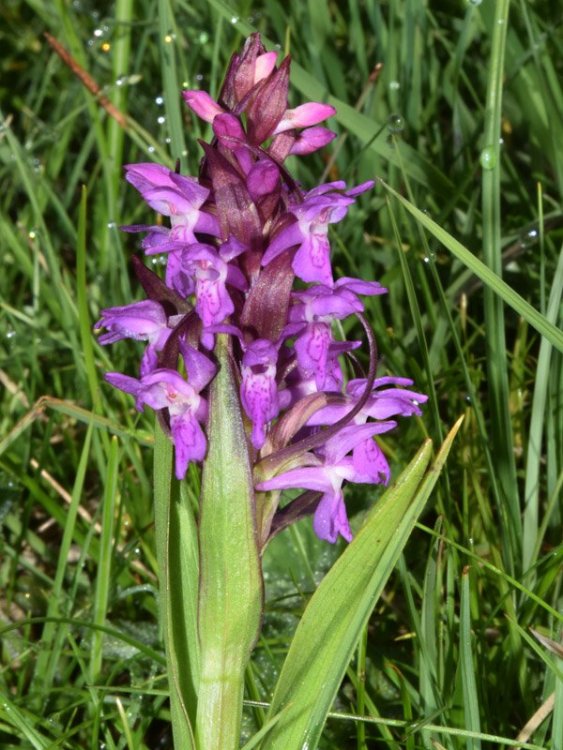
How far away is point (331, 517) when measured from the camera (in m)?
1.12

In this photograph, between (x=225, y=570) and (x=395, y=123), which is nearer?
(x=225, y=570)

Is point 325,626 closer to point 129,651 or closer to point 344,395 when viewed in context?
point 344,395

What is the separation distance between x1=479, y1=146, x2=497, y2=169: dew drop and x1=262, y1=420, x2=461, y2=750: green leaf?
17.1 inches

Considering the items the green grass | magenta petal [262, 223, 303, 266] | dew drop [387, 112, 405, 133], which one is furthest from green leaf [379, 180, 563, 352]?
dew drop [387, 112, 405, 133]

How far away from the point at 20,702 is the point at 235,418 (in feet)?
1.90

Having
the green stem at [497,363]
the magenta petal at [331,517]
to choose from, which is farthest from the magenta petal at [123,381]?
the green stem at [497,363]

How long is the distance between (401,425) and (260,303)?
0.72m

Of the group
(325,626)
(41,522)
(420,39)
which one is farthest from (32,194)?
(325,626)

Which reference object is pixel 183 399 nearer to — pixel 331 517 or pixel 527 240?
pixel 331 517

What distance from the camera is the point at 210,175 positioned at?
1.09 metres

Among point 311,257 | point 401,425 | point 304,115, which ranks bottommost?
point 401,425

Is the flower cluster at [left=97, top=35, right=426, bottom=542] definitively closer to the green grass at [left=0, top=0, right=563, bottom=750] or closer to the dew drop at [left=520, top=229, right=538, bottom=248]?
the green grass at [left=0, top=0, right=563, bottom=750]

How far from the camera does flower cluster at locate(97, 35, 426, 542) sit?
1.04 meters

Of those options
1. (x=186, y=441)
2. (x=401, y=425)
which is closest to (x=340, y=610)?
(x=186, y=441)
